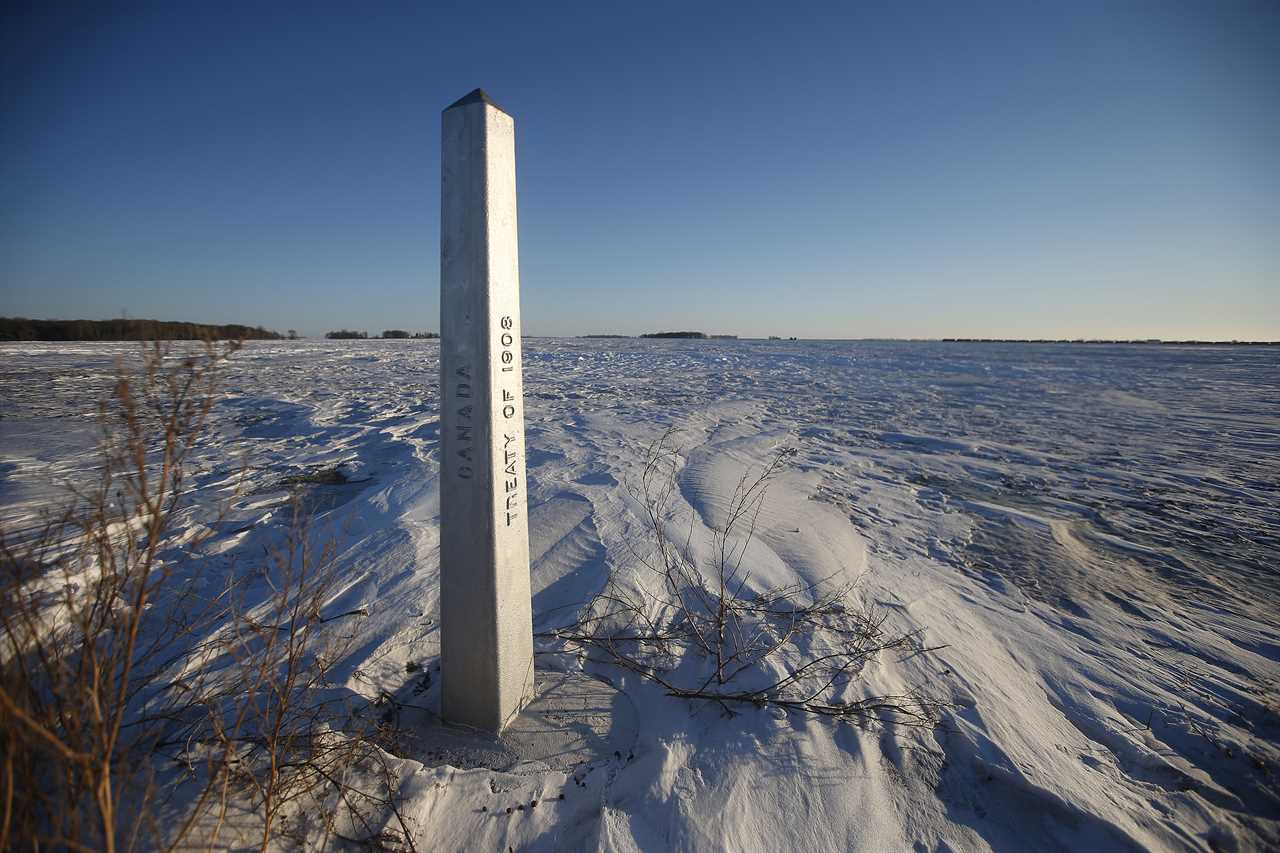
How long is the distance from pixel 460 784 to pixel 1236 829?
9.51 ft

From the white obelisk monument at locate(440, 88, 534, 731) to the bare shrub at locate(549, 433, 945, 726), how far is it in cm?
72

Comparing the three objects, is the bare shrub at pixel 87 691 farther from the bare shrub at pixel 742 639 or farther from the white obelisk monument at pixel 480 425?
the bare shrub at pixel 742 639

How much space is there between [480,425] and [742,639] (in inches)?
73.5

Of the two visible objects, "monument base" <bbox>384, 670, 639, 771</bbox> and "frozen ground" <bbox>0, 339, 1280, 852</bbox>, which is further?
"monument base" <bbox>384, 670, 639, 771</bbox>

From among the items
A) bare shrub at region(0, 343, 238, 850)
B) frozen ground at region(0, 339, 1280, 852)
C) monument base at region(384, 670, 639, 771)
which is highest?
bare shrub at region(0, 343, 238, 850)

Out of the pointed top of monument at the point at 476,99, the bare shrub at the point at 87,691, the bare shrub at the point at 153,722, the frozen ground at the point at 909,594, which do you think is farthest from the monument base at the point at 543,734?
the pointed top of monument at the point at 476,99

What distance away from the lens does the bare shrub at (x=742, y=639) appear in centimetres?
240

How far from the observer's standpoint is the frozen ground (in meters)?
1.89

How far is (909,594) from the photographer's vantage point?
3420 mm

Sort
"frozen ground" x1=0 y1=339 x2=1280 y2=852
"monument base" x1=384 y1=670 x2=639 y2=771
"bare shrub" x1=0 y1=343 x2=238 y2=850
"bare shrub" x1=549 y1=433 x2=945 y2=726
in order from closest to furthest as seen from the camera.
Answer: "bare shrub" x1=0 y1=343 x2=238 y2=850
"frozen ground" x1=0 y1=339 x2=1280 y2=852
"monument base" x1=384 y1=670 x2=639 y2=771
"bare shrub" x1=549 y1=433 x2=945 y2=726

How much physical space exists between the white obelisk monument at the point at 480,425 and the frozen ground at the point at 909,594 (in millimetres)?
403

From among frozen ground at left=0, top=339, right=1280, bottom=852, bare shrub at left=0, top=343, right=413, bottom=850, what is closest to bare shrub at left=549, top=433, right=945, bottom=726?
frozen ground at left=0, top=339, right=1280, bottom=852

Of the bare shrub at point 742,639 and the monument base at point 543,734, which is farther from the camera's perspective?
the bare shrub at point 742,639

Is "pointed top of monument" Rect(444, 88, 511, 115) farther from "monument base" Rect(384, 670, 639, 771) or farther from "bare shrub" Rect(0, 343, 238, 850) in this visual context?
"monument base" Rect(384, 670, 639, 771)
